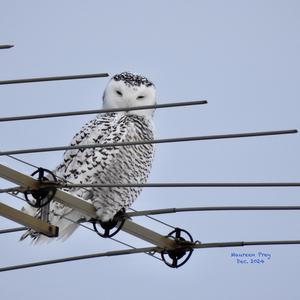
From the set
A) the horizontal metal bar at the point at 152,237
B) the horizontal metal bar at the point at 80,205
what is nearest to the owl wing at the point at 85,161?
the horizontal metal bar at the point at 80,205

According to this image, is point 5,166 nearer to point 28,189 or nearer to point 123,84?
point 28,189

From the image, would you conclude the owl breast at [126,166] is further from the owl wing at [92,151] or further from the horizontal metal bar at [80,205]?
the horizontal metal bar at [80,205]

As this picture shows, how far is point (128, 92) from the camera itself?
1327 cm

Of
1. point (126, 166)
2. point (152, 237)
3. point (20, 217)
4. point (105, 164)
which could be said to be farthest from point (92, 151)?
point (20, 217)

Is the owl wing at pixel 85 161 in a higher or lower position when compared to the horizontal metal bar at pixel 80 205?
higher

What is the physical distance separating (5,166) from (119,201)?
125 inches

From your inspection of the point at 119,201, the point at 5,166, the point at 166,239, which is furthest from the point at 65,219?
the point at 5,166

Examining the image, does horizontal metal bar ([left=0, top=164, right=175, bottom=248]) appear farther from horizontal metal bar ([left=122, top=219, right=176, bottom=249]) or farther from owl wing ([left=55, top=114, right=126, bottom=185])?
owl wing ([left=55, top=114, right=126, bottom=185])

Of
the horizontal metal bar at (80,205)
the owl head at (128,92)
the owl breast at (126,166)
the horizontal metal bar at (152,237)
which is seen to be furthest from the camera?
the owl head at (128,92)

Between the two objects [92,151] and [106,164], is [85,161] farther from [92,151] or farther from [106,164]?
[106,164]

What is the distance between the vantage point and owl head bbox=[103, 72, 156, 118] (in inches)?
522

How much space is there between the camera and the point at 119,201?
456 inches

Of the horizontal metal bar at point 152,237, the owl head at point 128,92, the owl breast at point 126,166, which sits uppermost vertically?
the owl head at point 128,92

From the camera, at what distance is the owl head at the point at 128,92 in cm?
1326
